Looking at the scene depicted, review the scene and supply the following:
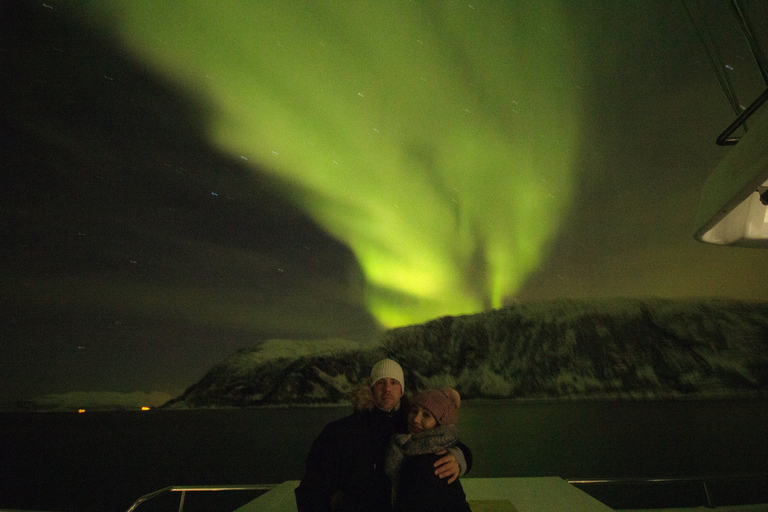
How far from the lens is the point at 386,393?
7.89 feet

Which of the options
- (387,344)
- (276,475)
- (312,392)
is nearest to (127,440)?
(276,475)

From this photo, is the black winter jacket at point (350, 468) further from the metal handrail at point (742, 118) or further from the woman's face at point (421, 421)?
the metal handrail at point (742, 118)

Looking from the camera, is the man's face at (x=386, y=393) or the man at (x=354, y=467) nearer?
the man at (x=354, y=467)

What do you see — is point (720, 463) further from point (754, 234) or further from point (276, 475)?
point (754, 234)

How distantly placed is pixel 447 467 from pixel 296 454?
52081 millimetres

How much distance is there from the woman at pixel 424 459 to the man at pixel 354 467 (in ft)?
0.18

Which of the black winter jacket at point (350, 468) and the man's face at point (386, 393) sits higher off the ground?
the man's face at point (386, 393)

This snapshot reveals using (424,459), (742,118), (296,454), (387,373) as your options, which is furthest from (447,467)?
(296,454)

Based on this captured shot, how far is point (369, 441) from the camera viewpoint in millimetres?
2232

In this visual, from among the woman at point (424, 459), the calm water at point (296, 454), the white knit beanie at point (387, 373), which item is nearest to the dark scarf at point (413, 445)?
the woman at point (424, 459)

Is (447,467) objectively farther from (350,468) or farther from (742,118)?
(742,118)

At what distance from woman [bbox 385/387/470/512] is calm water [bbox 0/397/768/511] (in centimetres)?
2312

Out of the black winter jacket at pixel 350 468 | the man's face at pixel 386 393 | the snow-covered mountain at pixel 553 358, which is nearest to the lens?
the black winter jacket at pixel 350 468

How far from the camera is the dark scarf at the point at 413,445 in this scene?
2115 mm
